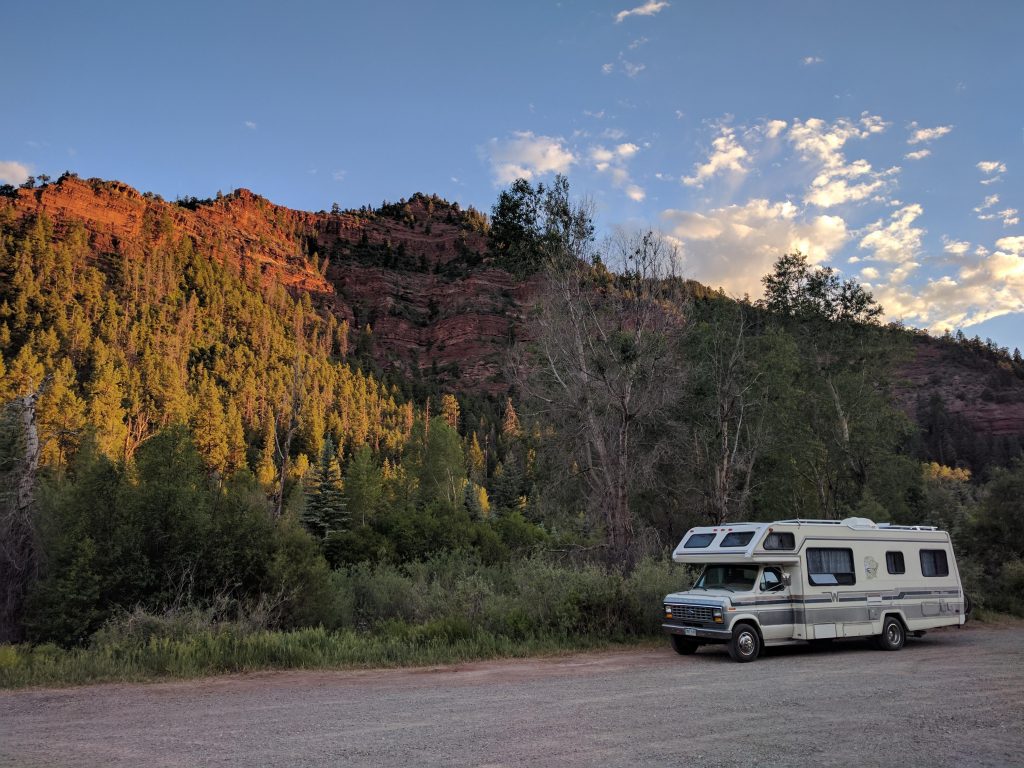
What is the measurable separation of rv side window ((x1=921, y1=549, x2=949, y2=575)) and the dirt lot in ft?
11.8

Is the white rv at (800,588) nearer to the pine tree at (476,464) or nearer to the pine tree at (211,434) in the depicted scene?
the pine tree at (211,434)

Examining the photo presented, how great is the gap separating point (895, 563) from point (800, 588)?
299 centimetres

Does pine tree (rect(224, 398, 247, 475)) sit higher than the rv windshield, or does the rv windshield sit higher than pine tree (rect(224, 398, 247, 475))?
pine tree (rect(224, 398, 247, 475))

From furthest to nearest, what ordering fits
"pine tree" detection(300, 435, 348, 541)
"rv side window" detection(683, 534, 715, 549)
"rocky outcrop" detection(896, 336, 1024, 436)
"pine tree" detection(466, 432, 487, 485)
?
"rocky outcrop" detection(896, 336, 1024, 436)
"pine tree" detection(466, 432, 487, 485)
"pine tree" detection(300, 435, 348, 541)
"rv side window" detection(683, 534, 715, 549)

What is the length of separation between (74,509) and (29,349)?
9236 cm

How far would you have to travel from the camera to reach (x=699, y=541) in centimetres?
1285

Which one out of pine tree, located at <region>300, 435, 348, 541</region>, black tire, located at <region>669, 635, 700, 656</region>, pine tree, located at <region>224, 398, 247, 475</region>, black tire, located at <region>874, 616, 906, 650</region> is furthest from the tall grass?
pine tree, located at <region>224, 398, 247, 475</region>

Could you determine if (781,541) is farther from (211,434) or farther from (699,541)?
(211,434)

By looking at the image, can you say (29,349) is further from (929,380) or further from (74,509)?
(929,380)

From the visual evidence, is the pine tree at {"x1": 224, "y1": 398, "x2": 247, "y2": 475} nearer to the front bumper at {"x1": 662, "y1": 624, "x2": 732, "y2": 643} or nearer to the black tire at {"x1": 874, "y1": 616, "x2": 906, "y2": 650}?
the front bumper at {"x1": 662, "y1": 624, "x2": 732, "y2": 643}

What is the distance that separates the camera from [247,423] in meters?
107

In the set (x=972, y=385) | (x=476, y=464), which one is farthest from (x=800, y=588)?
(x=972, y=385)

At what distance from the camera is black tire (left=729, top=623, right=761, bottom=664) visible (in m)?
11.0

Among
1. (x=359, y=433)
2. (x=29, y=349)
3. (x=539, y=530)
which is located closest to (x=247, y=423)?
(x=359, y=433)
